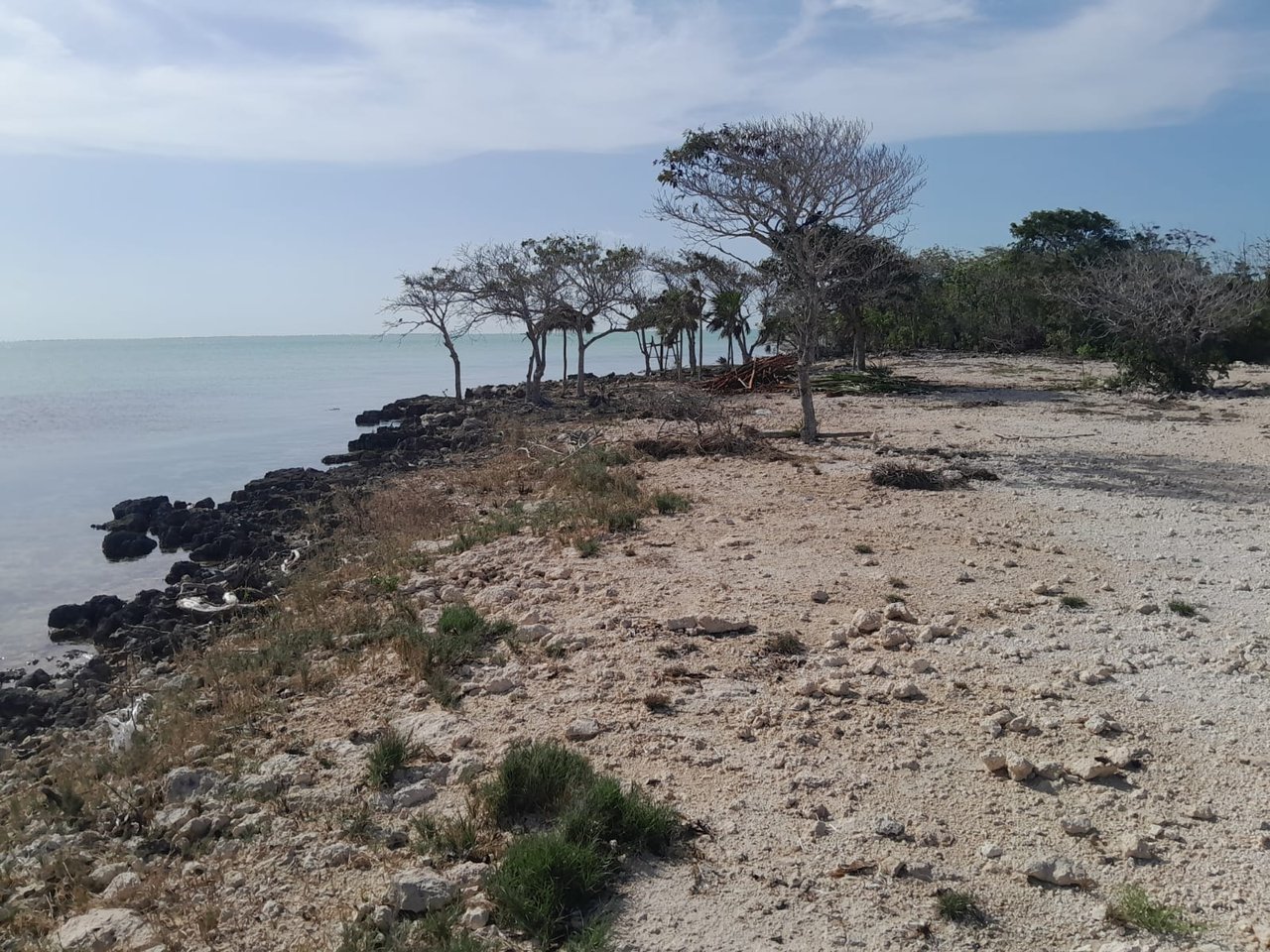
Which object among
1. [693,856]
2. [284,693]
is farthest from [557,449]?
[693,856]

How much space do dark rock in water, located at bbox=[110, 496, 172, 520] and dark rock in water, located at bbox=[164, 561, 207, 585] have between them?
4.73 meters

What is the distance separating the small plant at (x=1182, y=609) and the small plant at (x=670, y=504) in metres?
5.84

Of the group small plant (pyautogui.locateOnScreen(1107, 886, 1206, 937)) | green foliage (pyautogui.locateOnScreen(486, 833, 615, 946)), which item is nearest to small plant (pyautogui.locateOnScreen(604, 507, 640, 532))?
green foliage (pyautogui.locateOnScreen(486, 833, 615, 946))

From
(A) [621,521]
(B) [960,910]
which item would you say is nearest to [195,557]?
(A) [621,521]

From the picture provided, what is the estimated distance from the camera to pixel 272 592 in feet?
40.7

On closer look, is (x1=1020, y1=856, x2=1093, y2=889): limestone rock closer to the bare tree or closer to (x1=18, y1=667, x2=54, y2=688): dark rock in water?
(x1=18, y1=667, x2=54, y2=688): dark rock in water

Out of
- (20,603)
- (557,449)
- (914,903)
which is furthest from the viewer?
(557,449)

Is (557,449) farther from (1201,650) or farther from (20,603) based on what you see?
(1201,650)

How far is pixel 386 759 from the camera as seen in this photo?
5531 millimetres

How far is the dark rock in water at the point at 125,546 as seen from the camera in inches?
687

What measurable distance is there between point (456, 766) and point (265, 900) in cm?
127

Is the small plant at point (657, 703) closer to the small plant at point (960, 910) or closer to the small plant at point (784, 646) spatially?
the small plant at point (784, 646)

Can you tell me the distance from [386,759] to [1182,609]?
229 inches

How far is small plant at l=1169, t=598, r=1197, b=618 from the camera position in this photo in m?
7.25
